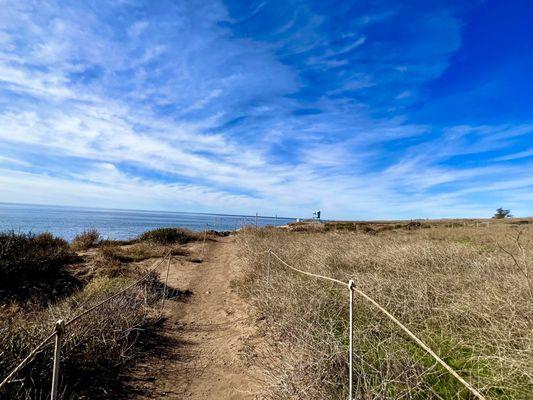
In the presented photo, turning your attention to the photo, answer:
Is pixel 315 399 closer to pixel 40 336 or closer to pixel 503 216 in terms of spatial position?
pixel 40 336

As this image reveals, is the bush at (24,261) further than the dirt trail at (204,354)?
Yes

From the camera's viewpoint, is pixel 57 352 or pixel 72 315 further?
pixel 72 315

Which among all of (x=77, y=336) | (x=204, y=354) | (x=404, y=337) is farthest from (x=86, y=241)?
(x=404, y=337)

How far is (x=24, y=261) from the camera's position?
33.6 ft

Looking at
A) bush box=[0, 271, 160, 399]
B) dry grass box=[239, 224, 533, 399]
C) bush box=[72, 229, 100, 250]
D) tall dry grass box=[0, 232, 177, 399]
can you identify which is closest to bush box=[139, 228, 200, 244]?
bush box=[72, 229, 100, 250]

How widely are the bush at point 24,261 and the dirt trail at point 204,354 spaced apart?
14.1ft

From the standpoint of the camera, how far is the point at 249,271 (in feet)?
34.1

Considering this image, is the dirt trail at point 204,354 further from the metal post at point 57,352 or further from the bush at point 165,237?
the bush at point 165,237

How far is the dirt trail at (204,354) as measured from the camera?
4.30 m

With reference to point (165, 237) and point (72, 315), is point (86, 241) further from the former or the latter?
point (72, 315)

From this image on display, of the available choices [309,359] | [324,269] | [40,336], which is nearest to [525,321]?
[309,359]

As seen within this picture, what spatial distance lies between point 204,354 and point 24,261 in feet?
26.3

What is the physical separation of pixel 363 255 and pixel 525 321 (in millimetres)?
5209

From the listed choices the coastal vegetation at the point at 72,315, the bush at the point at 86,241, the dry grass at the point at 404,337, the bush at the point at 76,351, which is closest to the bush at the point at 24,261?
the coastal vegetation at the point at 72,315
